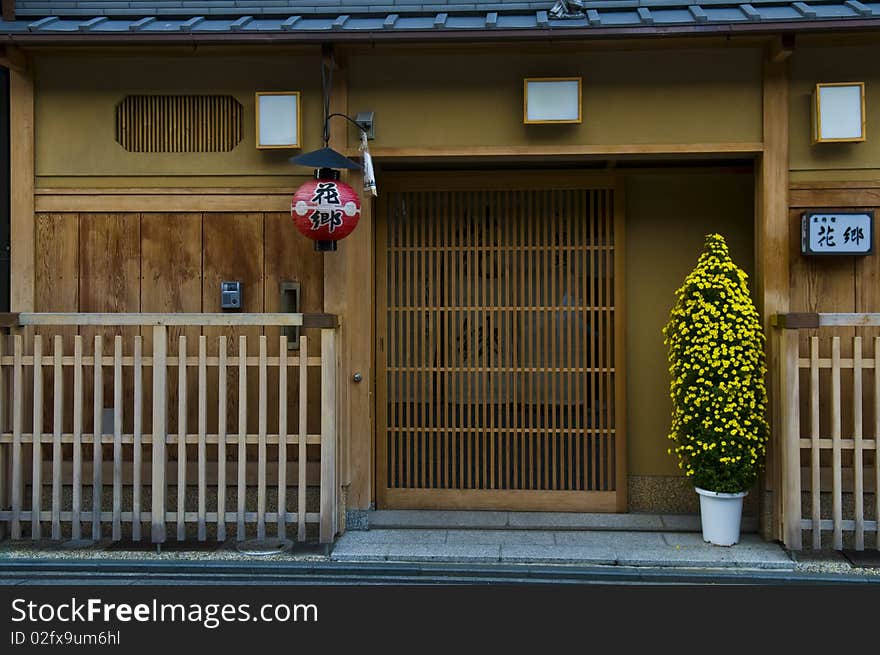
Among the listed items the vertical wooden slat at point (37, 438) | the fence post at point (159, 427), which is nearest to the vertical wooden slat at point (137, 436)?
the fence post at point (159, 427)

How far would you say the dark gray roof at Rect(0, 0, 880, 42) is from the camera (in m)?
7.46

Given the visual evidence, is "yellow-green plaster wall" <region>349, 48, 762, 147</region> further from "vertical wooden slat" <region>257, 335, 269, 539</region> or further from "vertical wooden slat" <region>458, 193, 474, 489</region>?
"vertical wooden slat" <region>257, 335, 269, 539</region>

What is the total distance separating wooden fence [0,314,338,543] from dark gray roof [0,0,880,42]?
251cm

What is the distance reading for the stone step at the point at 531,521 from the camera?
820 centimetres

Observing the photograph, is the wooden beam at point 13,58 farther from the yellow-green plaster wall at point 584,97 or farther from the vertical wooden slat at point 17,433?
the yellow-green plaster wall at point 584,97

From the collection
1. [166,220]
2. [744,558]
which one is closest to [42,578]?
[166,220]

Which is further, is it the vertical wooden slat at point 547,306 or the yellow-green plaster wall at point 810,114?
the vertical wooden slat at point 547,306

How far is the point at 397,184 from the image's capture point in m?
8.66

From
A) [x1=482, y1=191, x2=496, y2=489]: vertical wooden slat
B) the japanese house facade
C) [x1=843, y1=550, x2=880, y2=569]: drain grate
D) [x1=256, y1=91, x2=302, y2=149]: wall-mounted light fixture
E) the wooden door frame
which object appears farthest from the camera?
[x1=482, y1=191, x2=496, y2=489]: vertical wooden slat

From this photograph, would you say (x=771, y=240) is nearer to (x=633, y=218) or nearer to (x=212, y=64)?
(x=633, y=218)

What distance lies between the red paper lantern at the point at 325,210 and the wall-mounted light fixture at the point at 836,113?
4.10 meters

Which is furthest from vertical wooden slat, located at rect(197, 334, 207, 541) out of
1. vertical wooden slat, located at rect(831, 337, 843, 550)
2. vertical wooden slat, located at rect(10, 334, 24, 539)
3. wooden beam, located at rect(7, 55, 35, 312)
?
vertical wooden slat, located at rect(831, 337, 843, 550)

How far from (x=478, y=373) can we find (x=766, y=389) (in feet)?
8.74

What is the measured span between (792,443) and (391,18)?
200 inches
